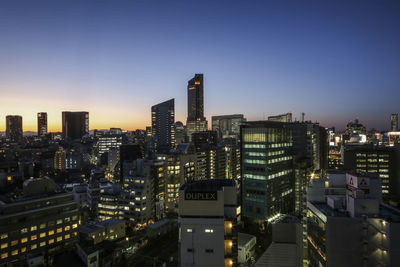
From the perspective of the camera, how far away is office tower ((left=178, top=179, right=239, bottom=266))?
1014 inches

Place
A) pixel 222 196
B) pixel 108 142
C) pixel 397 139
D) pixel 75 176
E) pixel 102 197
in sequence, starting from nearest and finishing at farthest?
pixel 222 196
pixel 102 197
pixel 75 176
pixel 397 139
pixel 108 142

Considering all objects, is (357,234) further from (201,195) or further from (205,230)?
(201,195)

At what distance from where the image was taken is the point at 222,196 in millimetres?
26078

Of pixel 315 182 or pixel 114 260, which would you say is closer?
pixel 315 182

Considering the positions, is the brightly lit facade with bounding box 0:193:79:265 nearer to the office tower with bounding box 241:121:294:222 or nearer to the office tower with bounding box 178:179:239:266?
the office tower with bounding box 178:179:239:266

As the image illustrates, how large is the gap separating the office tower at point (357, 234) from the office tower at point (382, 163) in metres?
71.4

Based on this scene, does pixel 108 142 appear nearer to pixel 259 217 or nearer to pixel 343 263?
pixel 259 217

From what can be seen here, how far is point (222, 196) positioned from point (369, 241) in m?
15.0

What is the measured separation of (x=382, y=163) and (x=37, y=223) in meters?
107

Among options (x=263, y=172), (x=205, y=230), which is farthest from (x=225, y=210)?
(x=263, y=172)

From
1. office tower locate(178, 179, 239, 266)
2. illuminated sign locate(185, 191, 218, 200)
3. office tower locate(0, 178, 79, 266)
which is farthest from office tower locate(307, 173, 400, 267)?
office tower locate(0, 178, 79, 266)

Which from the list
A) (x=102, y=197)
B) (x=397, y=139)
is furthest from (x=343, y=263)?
(x=397, y=139)

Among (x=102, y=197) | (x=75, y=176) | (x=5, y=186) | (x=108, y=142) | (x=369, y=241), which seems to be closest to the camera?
(x=369, y=241)

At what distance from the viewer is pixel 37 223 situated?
148ft
